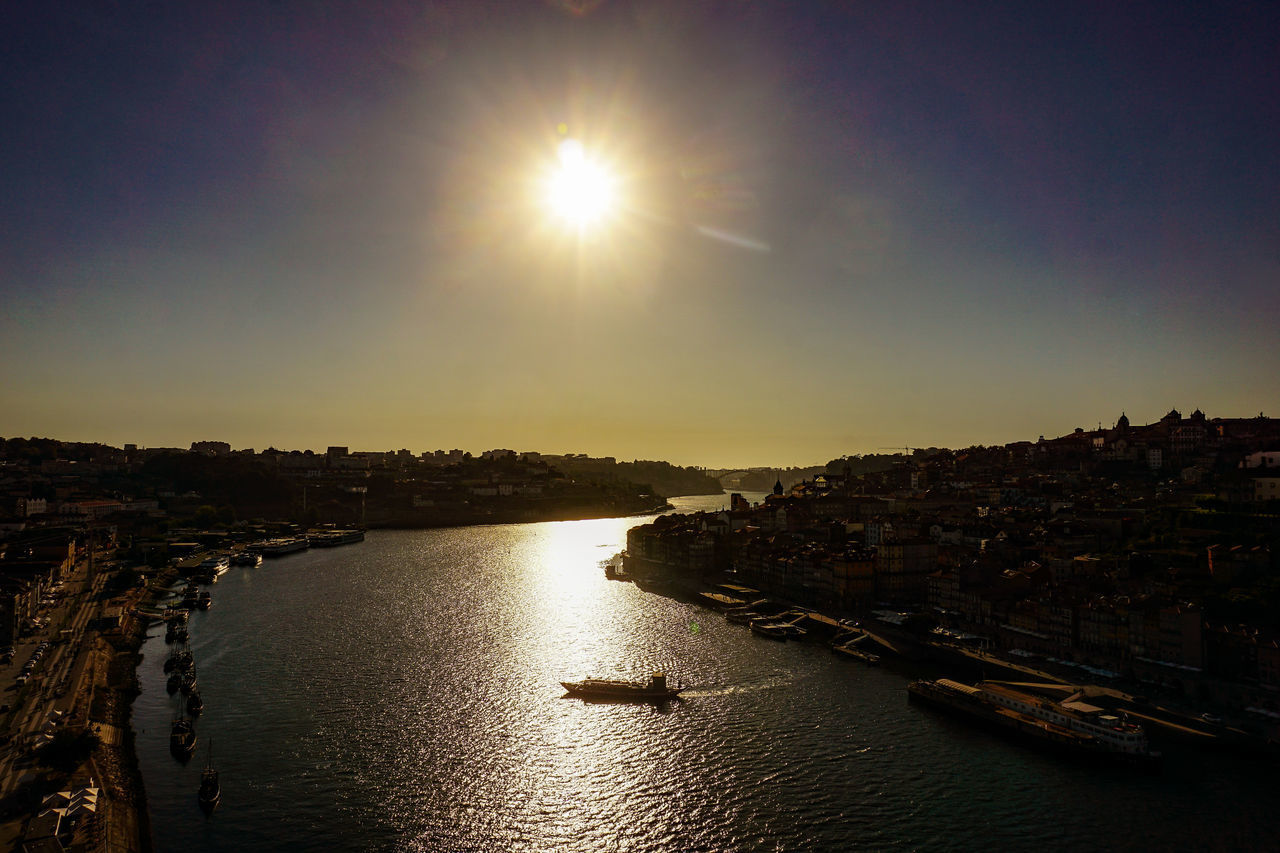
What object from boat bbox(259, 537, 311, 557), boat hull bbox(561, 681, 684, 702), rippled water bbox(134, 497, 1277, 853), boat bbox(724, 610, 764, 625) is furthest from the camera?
boat bbox(259, 537, 311, 557)

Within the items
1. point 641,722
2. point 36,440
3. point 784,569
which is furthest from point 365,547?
point 36,440

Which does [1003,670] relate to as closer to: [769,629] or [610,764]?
[769,629]

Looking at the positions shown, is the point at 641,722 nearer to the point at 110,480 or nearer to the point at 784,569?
the point at 784,569

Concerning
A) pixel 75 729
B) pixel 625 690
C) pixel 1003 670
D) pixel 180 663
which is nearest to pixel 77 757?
pixel 75 729

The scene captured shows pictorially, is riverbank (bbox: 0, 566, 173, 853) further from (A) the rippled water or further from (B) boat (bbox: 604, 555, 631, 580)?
(B) boat (bbox: 604, 555, 631, 580)

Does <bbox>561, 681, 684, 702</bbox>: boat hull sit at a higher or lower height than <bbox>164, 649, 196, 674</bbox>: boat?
lower

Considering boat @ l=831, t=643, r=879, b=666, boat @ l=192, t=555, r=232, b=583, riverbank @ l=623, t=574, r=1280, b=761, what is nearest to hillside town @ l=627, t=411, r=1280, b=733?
riverbank @ l=623, t=574, r=1280, b=761

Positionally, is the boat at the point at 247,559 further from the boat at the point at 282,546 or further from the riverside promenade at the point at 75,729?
the riverside promenade at the point at 75,729
